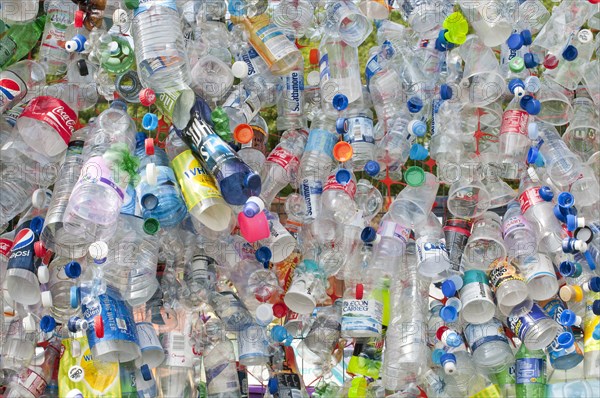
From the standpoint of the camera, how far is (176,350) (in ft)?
8.98

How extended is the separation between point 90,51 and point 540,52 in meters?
1.42

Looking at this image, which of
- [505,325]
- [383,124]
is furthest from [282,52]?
[505,325]

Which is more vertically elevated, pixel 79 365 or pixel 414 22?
pixel 414 22

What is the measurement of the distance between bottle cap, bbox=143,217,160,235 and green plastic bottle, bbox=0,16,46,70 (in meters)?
0.77

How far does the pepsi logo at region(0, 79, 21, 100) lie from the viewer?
276 centimetres

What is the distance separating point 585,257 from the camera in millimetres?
2803

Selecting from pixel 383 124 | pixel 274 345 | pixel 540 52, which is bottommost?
pixel 274 345

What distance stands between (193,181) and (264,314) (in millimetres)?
450

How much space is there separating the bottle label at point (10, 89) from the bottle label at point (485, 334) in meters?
1.53

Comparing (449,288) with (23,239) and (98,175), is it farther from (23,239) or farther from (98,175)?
(23,239)

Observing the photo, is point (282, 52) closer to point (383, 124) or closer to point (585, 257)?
point (383, 124)

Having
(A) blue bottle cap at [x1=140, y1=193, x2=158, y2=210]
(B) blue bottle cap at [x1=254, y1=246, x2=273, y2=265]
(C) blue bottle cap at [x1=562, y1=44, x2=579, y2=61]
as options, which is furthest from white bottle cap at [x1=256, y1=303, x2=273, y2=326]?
(C) blue bottle cap at [x1=562, y1=44, x2=579, y2=61]

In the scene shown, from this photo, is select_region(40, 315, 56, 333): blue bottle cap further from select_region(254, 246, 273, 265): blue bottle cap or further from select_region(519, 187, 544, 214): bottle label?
select_region(519, 187, 544, 214): bottle label

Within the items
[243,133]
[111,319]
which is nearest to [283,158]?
[243,133]
